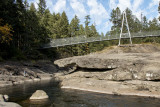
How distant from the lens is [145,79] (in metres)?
14.0

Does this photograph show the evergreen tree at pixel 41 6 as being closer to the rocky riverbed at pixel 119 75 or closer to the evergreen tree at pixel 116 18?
the evergreen tree at pixel 116 18

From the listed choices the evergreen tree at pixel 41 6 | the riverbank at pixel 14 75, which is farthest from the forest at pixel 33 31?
the riverbank at pixel 14 75

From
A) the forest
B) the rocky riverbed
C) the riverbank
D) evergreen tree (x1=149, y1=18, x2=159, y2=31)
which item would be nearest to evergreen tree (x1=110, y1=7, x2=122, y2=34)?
the forest

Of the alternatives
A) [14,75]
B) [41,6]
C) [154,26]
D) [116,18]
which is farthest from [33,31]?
[154,26]

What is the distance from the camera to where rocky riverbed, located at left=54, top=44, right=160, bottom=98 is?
13.6 metres

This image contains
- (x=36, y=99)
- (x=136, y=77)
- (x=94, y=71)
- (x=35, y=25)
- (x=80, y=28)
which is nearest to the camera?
(x=36, y=99)

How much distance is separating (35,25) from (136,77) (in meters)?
34.1

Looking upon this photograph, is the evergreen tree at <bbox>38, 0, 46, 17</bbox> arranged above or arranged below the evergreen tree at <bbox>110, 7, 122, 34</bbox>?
above

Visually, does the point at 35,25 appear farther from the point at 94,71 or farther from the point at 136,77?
the point at 136,77

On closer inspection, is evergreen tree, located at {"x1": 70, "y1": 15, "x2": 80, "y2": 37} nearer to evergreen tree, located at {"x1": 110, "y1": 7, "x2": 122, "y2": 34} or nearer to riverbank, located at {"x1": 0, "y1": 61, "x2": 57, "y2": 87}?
evergreen tree, located at {"x1": 110, "y1": 7, "x2": 122, "y2": 34}

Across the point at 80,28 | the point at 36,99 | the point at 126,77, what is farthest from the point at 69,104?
the point at 80,28

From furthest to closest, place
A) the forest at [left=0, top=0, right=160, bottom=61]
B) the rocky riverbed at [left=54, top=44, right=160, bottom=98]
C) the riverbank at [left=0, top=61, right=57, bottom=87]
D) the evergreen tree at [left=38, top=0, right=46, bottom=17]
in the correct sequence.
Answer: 1. the evergreen tree at [left=38, top=0, right=46, bottom=17]
2. the forest at [left=0, top=0, right=160, bottom=61]
3. the riverbank at [left=0, top=61, right=57, bottom=87]
4. the rocky riverbed at [left=54, top=44, right=160, bottom=98]

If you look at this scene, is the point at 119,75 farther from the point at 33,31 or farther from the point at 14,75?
the point at 33,31

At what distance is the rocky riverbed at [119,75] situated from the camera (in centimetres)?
1361
